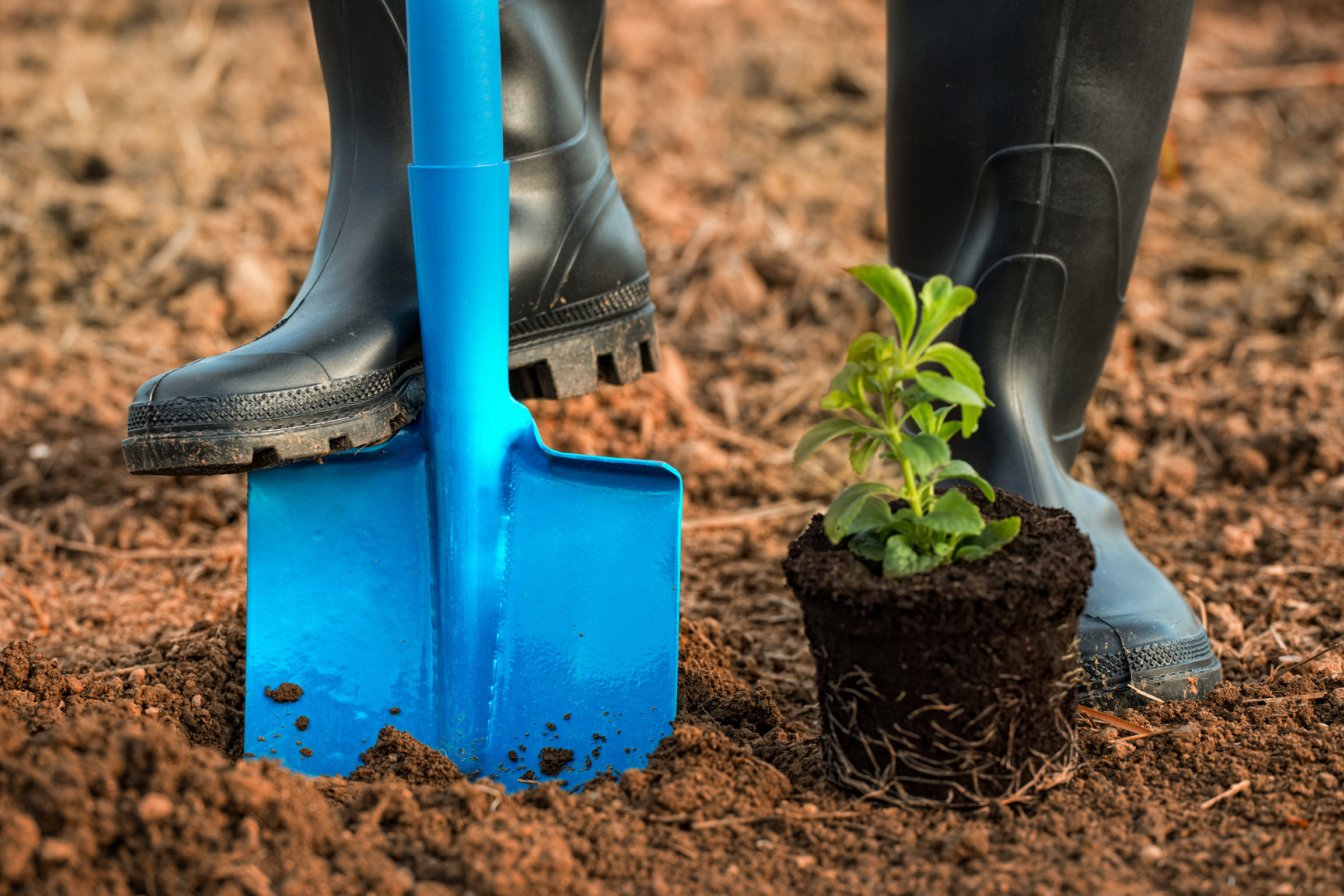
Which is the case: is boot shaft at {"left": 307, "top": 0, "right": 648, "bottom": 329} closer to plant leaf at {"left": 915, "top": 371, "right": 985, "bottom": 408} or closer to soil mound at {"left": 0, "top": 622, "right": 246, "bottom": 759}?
soil mound at {"left": 0, "top": 622, "right": 246, "bottom": 759}

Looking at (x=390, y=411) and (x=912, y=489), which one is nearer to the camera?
(x=912, y=489)

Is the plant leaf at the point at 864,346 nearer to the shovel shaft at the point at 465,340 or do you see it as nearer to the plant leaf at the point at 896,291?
the plant leaf at the point at 896,291

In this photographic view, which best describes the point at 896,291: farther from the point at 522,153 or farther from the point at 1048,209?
the point at 522,153

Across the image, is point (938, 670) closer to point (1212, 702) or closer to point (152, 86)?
point (1212, 702)

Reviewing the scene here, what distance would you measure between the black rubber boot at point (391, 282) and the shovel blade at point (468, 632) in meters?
0.11

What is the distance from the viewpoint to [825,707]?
105cm

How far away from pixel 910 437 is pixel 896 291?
14cm

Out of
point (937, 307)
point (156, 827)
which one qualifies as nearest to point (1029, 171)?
point (937, 307)

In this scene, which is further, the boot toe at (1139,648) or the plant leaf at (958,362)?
the boot toe at (1139,648)

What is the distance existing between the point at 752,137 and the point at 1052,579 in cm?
298

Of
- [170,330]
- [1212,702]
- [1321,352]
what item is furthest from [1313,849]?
[170,330]

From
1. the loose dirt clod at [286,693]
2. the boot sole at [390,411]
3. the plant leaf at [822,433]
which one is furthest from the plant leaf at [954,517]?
the loose dirt clod at [286,693]

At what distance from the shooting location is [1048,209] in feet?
4.28

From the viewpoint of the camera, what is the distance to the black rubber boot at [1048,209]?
1.25m
